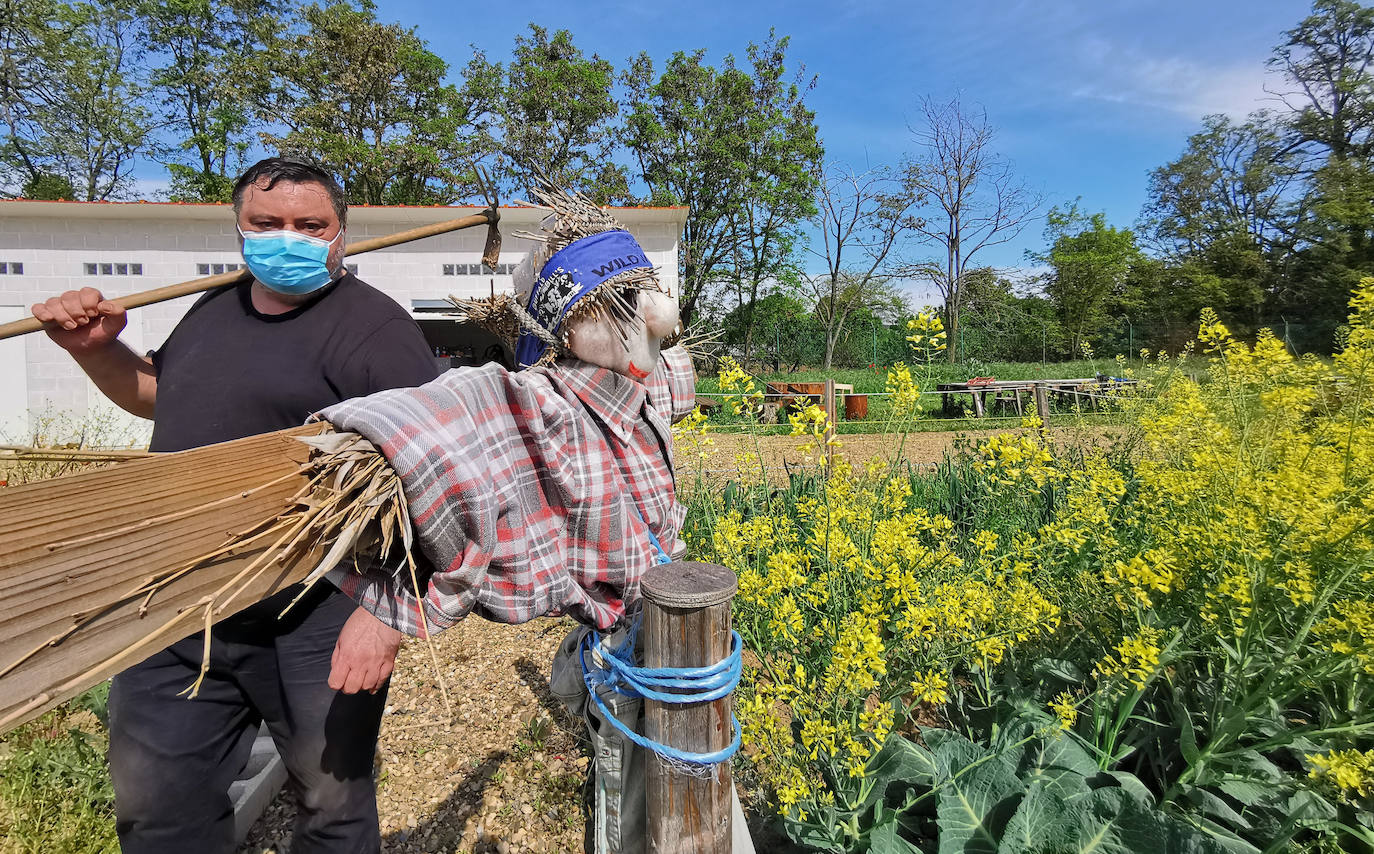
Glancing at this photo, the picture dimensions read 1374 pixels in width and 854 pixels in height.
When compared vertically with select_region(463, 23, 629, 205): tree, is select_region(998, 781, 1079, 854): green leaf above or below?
below

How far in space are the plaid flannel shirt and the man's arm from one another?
→ 127cm

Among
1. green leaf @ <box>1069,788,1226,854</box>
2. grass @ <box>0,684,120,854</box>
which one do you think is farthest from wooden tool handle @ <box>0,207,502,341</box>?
green leaf @ <box>1069,788,1226,854</box>

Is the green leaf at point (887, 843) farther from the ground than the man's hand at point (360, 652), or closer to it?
closer to it

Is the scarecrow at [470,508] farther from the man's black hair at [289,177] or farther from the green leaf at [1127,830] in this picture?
the green leaf at [1127,830]

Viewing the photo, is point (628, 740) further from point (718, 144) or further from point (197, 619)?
point (718, 144)

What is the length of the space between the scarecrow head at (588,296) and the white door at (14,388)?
13.7 meters

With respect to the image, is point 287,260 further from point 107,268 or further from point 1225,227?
point 1225,227

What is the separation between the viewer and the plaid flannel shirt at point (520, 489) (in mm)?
956

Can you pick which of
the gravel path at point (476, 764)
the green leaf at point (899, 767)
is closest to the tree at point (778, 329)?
the gravel path at point (476, 764)

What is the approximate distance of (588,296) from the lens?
1.26m

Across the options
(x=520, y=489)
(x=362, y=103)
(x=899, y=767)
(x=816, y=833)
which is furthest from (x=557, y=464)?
(x=362, y=103)

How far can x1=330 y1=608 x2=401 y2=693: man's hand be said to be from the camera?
113 cm

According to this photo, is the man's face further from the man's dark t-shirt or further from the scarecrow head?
the scarecrow head

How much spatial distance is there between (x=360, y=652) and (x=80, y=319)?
135cm
